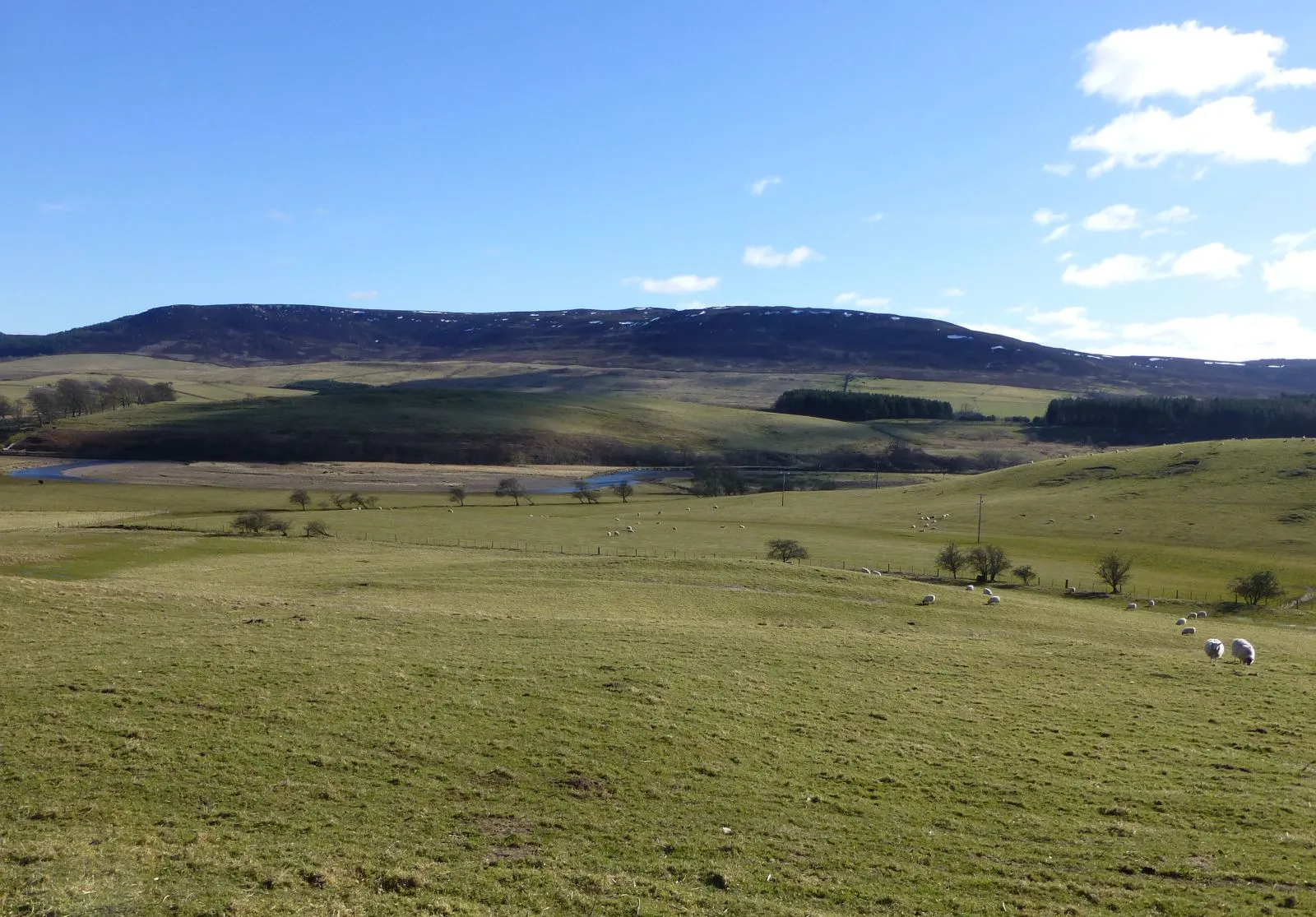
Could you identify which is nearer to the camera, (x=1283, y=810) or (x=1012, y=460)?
(x=1283, y=810)

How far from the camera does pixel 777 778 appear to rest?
1853 centimetres

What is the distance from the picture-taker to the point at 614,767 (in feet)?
60.4

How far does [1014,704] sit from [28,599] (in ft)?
107

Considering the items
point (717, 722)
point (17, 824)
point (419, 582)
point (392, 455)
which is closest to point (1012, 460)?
point (392, 455)

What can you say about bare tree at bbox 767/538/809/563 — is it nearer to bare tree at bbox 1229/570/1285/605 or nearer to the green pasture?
the green pasture

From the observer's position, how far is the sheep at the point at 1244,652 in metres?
32.9

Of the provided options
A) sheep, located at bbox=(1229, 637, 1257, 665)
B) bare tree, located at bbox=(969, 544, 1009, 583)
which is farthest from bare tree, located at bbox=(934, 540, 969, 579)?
sheep, located at bbox=(1229, 637, 1257, 665)

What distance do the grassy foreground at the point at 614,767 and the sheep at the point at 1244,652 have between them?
0.64 m

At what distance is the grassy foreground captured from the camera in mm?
Answer: 13281

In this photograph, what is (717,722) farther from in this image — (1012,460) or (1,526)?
(1012,460)

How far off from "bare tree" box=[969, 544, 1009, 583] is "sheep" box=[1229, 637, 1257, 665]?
2982cm

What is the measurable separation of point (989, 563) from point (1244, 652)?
30.8m

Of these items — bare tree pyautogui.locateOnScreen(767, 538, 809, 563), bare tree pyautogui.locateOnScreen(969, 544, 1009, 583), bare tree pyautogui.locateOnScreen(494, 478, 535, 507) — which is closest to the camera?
bare tree pyautogui.locateOnScreen(969, 544, 1009, 583)

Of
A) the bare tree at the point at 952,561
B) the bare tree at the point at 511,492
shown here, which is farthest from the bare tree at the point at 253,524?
the bare tree at the point at 952,561
